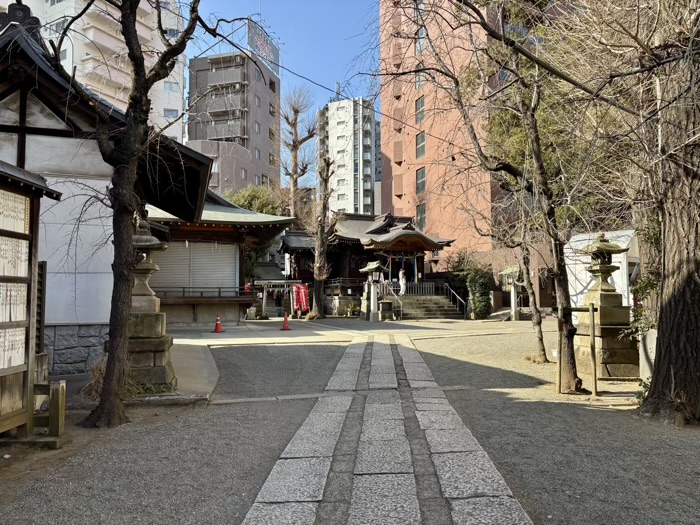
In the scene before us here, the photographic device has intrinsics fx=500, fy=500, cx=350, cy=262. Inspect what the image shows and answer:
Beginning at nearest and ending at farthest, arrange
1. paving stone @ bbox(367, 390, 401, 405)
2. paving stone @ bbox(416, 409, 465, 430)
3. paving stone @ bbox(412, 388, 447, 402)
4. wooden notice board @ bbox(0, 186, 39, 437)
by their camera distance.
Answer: wooden notice board @ bbox(0, 186, 39, 437), paving stone @ bbox(416, 409, 465, 430), paving stone @ bbox(367, 390, 401, 405), paving stone @ bbox(412, 388, 447, 402)

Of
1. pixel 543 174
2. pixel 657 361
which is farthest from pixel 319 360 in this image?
pixel 657 361

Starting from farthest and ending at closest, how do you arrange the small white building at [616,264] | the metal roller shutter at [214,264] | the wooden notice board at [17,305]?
1. the metal roller shutter at [214,264]
2. the small white building at [616,264]
3. the wooden notice board at [17,305]

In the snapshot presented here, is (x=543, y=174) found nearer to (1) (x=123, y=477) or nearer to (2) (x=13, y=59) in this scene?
(1) (x=123, y=477)

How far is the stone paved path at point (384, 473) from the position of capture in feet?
9.99

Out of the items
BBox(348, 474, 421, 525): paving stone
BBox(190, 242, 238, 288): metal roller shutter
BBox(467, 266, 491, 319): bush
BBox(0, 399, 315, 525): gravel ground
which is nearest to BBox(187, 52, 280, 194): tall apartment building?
BBox(467, 266, 491, 319): bush

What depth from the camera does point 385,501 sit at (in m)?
3.24

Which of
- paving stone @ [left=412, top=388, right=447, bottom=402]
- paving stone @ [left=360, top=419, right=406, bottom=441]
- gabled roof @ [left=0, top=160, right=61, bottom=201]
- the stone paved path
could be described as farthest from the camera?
paving stone @ [left=412, top=388, right=447, bottom=402]

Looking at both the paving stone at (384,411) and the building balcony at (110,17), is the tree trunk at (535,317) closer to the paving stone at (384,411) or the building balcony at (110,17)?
the paving stone at (384,411)

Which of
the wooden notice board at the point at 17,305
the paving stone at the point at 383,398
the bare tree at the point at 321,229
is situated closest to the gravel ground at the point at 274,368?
the paving stone at the point at 383,398

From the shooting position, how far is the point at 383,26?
6793mm

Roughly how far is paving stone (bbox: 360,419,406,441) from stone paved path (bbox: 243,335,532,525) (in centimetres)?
1

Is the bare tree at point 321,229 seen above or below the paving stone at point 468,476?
above

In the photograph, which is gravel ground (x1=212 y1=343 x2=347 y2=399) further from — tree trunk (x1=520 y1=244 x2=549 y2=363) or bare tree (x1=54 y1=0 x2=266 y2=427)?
tree trunk (x1=520 y1=244 x2=549 y2=363)

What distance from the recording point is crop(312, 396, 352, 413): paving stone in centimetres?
620
